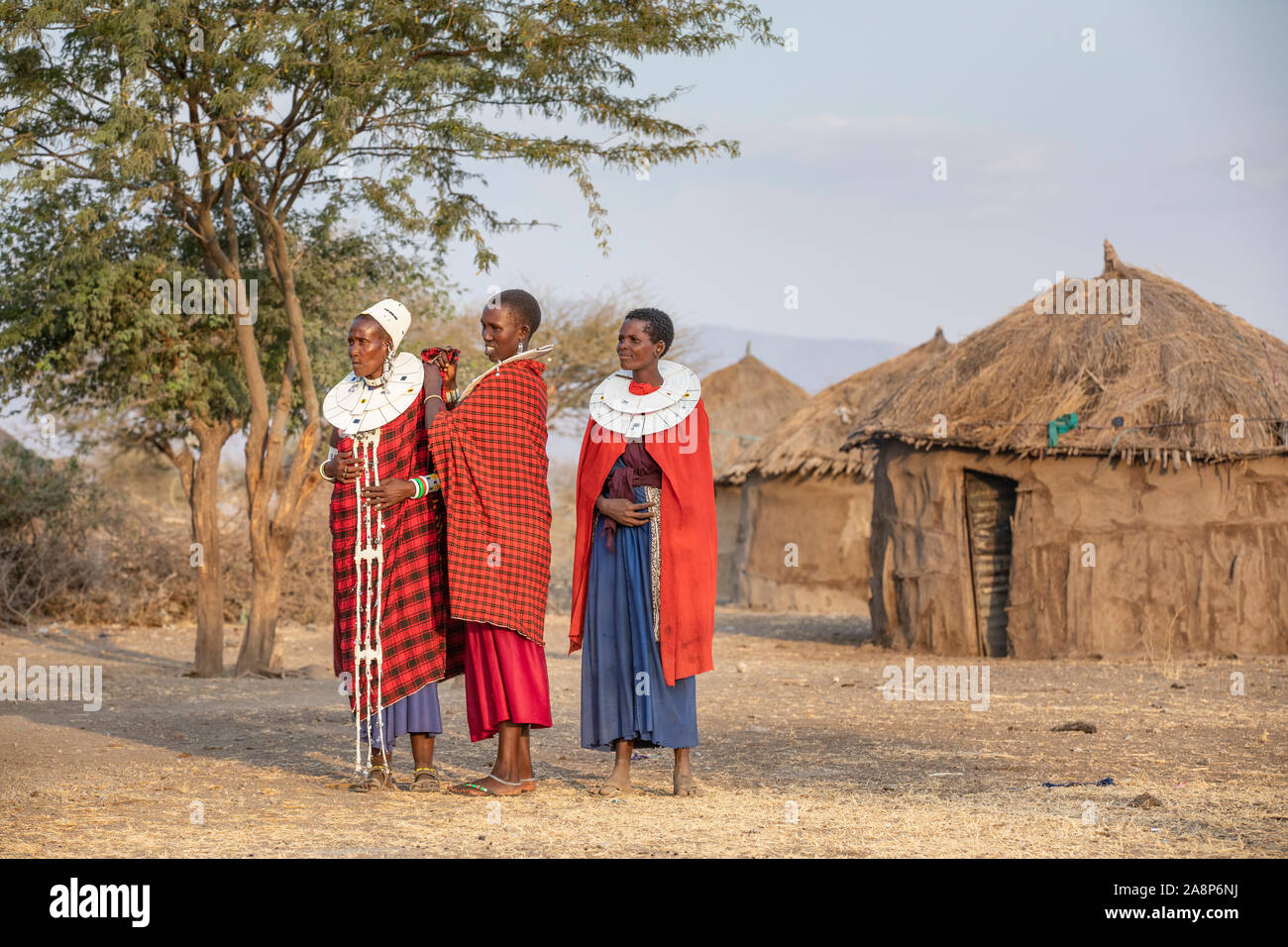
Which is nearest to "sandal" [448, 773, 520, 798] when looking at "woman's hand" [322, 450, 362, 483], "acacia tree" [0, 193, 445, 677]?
"woman's hand" [322, 450, 362, 483]

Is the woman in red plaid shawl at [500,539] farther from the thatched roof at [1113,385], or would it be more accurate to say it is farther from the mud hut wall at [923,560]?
the mud hut wall at [923,560]

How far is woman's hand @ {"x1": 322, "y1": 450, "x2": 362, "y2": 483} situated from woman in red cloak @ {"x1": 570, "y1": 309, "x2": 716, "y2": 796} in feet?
2.95

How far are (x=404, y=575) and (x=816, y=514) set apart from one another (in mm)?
14712

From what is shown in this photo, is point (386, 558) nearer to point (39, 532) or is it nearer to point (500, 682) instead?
point (500, 682)

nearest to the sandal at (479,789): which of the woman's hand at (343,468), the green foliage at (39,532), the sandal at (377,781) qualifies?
the sandal at (377,781)

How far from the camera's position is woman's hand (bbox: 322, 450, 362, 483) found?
5180mm

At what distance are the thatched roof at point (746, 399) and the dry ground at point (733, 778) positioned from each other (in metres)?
16.4

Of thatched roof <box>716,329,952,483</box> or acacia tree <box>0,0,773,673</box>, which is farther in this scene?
thatched roof <box>716,329,952,483</box>

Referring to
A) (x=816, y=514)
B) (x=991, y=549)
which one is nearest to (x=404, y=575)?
(x=991, y=549)

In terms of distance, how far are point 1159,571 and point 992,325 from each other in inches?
126

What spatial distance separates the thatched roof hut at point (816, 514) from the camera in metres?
19.3

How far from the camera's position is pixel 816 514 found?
19.5 metres

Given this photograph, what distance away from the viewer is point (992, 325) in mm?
13688

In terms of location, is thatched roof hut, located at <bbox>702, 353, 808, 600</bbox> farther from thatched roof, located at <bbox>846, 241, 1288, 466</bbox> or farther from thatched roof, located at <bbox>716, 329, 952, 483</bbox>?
thatched roof, located at <bbox>846, 241, 1288, 466</bbox>
